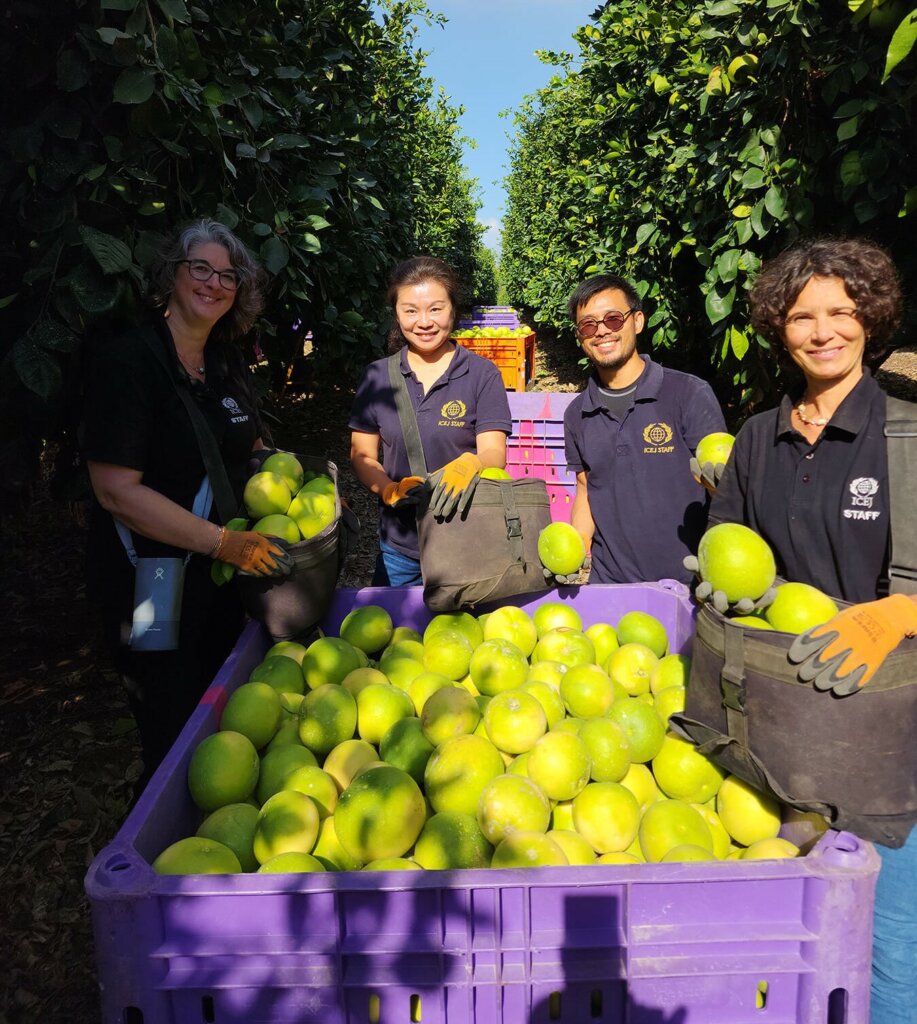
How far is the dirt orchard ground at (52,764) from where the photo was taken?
8.89 ft

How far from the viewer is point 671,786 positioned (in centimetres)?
182

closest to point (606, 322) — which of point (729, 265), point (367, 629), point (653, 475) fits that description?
point (653, 475)

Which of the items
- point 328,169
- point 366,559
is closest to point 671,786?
point 328,169

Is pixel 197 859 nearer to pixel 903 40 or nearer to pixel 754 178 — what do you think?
pixel 903 40

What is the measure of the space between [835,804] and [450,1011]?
811 millimetres

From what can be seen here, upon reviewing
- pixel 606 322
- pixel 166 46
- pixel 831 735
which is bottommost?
pixel 831 735

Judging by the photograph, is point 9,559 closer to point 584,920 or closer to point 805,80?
point 584,920

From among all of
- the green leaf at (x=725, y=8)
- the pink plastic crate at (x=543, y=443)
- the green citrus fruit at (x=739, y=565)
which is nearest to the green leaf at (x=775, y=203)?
the green leaf at (x=725, y=8)

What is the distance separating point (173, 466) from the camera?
2393mm

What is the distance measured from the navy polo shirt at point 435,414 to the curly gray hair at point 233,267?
591 millimetres

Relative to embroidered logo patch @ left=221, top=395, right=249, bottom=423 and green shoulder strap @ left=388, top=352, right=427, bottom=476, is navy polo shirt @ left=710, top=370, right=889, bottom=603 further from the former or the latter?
embroidered logo patch @ left=221, top=395, right=249, bottom=423

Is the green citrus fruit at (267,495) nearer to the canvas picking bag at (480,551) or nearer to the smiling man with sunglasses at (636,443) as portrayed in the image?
the canvas picking bag at (480,551)

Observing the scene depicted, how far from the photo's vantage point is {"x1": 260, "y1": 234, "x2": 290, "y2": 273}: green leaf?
345 cm

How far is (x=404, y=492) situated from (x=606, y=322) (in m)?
1.06
